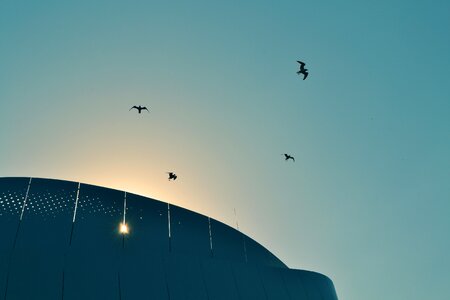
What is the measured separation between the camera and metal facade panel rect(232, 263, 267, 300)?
1878 centimetres

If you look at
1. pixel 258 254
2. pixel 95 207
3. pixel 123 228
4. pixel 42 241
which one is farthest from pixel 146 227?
pixel 258 254

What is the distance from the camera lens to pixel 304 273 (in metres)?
22.9

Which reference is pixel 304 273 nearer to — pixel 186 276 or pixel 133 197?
pixel 186 276

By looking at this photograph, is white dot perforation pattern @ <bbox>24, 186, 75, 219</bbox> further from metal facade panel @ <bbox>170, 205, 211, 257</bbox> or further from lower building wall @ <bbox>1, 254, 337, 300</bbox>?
metal facade panel @ <bbox>170, 205, 211, 257</bbox>

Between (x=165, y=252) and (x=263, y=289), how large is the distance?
210 inches

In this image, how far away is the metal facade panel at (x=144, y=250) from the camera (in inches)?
618

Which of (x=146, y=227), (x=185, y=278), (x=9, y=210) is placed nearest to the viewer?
(x=9, y=210)

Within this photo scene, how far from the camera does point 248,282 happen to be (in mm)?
19266

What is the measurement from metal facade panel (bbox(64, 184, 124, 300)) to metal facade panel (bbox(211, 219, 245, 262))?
5.22 m

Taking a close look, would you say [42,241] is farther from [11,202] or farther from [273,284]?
[273,284]

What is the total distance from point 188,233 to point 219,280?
9.98 ft

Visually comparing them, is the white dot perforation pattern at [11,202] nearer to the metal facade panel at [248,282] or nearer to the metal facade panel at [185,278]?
the metal facade panel at [185,278]

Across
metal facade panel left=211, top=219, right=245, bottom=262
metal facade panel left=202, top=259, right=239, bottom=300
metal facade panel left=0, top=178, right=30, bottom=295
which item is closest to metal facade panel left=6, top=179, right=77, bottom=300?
metal facade panel left=0, top=178, right=30, bottom=295

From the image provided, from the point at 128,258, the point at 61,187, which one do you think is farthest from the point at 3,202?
the point at 128,258
